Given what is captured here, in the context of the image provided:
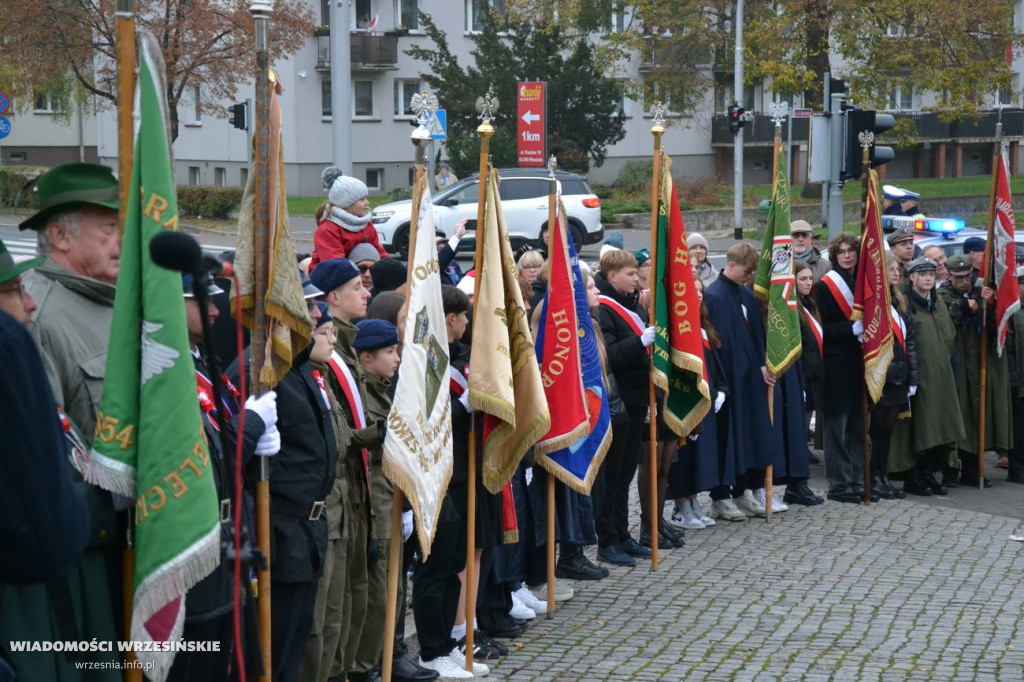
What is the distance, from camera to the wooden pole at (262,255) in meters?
4.38

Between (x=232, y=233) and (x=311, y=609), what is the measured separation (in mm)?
29396

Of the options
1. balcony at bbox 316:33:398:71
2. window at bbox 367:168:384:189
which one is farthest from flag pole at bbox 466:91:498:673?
window at bbox 367:168:384:189

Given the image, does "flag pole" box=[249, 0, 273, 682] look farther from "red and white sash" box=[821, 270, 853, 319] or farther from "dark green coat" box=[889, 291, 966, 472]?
"dark green coat" box=[889, 291, 966, 472]

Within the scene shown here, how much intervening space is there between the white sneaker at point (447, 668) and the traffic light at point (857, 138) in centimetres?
845

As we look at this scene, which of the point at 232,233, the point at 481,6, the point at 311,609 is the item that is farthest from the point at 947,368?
the point at 481,6

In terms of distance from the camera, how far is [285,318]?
174 inches

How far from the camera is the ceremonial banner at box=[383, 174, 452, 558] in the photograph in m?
5.68

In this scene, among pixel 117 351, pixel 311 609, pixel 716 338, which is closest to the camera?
pixel 117 351

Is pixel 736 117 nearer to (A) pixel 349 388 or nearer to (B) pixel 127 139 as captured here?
(A) pixel 349 388

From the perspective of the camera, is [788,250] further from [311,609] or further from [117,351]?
[117,351]

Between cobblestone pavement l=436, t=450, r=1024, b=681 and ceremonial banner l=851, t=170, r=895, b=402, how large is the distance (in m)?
1.17

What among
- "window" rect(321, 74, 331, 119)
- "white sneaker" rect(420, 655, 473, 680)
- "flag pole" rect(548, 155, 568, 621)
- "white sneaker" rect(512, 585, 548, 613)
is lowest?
"white sneaker" rect(512, 585, 548, 613)

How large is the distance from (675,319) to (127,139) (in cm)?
549

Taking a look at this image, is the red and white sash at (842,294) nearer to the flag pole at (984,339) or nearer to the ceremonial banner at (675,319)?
the flag pole at (984,339)
